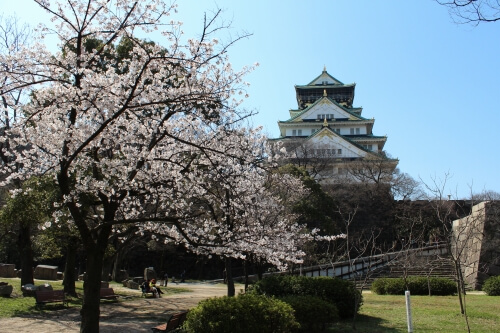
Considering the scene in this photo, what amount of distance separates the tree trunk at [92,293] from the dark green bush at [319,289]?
207 inches

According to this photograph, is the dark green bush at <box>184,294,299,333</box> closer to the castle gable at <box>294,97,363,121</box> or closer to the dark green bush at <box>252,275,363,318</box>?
the dark green bush at <box>252,275,363,318</box>

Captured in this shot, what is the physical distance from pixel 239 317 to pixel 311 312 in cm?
269

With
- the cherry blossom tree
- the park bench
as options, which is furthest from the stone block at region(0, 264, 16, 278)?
the cherry blossom tree

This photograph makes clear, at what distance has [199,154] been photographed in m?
9.07

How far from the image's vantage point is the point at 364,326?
416 inches

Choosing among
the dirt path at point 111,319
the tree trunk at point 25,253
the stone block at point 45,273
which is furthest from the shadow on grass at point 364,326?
the stone block at point 45,273

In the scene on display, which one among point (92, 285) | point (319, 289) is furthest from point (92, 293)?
point (319, 289)

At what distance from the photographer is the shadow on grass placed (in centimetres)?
988

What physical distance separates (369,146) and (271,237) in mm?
44442

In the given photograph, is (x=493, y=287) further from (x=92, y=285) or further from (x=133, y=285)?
(x=92, y=285)

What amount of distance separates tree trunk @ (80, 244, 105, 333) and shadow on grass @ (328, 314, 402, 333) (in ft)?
17.0

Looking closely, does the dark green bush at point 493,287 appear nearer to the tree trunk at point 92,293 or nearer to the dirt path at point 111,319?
the dirt path at point 111,319

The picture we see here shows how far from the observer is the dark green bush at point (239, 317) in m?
7.01

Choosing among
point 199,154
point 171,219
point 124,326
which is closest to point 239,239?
point 171,219
